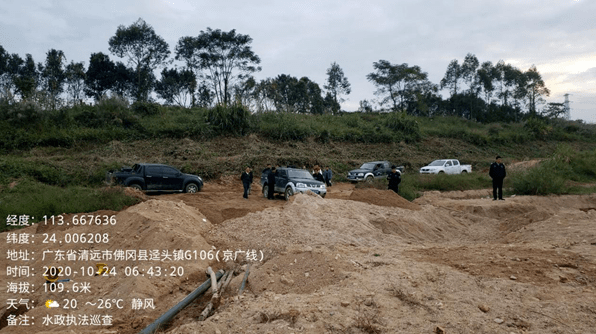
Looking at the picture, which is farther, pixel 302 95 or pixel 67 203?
pixel 302 95

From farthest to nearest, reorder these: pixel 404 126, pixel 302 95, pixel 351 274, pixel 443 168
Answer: pixel 302 95 → pixel 404 126 → pixel 443 168 → pixel 351 274

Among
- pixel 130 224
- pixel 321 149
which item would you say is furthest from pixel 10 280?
pixel 321 149

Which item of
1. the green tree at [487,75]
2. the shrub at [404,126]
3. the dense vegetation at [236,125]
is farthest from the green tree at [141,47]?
the green tree at [487,75]

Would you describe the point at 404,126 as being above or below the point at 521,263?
above

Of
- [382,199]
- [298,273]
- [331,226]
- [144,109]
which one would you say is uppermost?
[144,109]

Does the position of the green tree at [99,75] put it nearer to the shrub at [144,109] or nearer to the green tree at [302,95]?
the shrub at [144,109]

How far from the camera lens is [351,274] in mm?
6188

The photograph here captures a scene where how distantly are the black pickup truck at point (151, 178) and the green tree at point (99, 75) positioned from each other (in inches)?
1160

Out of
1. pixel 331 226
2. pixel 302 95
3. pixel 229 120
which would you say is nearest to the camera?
pixel 331 226

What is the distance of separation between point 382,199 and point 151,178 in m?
10.3

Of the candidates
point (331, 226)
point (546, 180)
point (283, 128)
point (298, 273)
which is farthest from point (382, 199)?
point (283, 128)

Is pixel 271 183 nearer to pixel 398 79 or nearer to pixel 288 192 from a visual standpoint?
pixel 288 192

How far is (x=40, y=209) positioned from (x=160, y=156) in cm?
1430

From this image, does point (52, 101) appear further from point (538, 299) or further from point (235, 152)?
point (538, 299)
